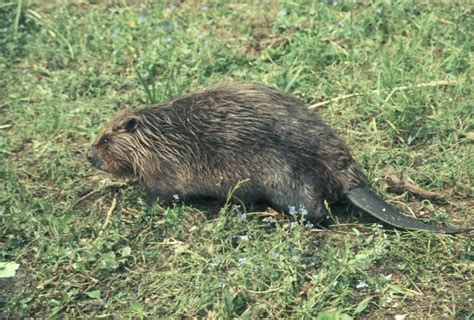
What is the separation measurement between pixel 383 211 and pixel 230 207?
0.97 meters

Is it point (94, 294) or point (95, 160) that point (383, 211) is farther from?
point (95, 160)

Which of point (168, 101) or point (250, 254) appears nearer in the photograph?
point (250, 254)

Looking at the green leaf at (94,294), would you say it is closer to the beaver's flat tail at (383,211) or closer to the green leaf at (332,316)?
the green leaf at (332,316)

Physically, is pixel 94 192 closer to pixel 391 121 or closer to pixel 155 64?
pixel 155 64

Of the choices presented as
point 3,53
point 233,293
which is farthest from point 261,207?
point 3,53

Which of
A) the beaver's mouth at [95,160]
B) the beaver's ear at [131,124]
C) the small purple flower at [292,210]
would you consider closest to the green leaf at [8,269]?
the beaver's mouth at [95,160]

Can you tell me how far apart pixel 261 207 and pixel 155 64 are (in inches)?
80.6

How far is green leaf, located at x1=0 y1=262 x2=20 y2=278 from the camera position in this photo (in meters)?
4.58

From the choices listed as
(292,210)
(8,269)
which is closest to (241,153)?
(292,210)

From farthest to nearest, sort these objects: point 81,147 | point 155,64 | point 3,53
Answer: point 3,53 → point 155,64 → point 81,147

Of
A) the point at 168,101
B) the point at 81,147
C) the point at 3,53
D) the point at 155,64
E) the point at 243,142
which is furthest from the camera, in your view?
the point at 3,53

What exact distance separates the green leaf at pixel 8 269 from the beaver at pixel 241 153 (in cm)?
91

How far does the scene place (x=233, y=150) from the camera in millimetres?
4797

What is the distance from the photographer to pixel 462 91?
580cm
